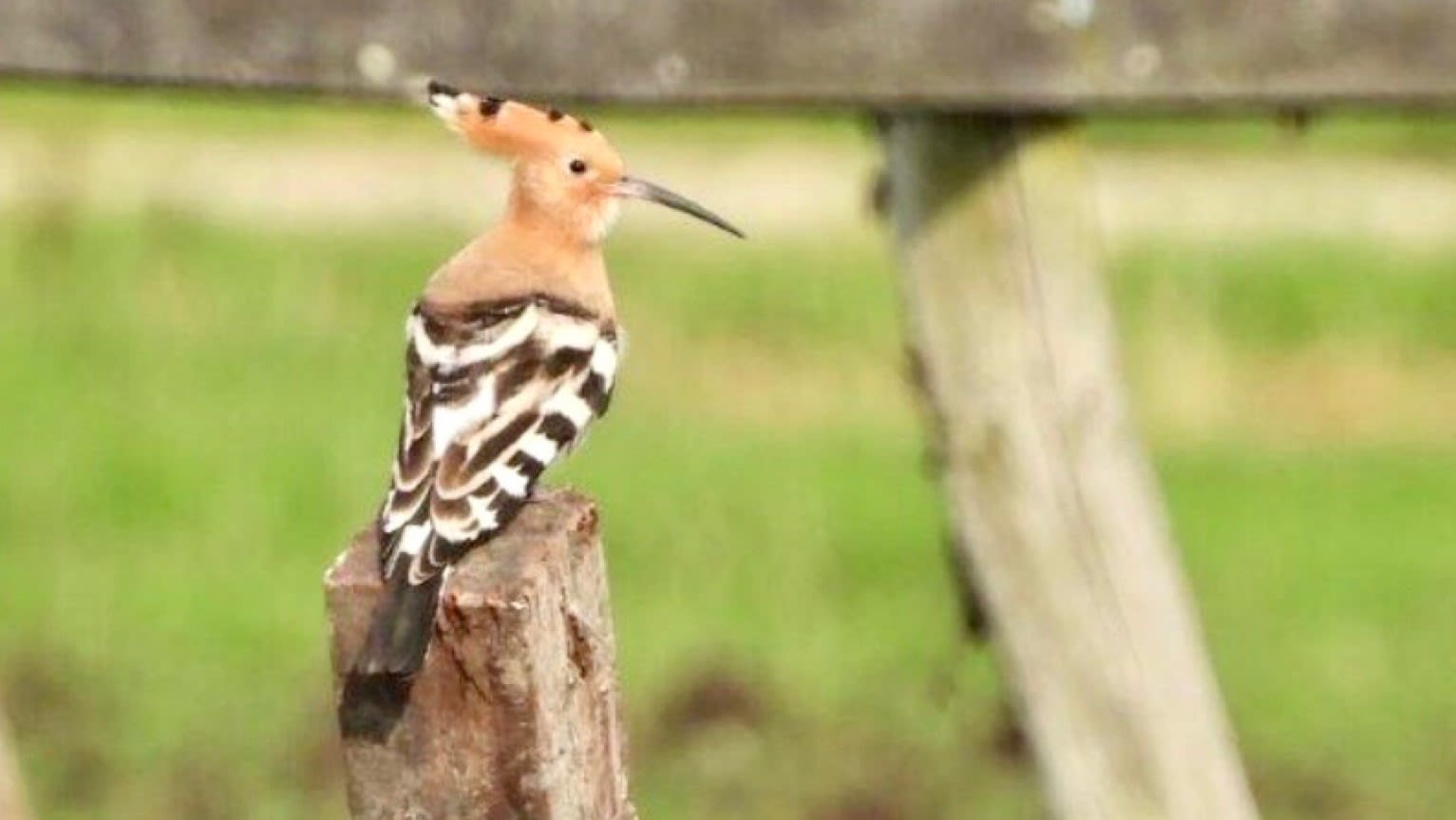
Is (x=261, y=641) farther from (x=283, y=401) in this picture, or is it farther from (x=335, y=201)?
(x=335, y=201)

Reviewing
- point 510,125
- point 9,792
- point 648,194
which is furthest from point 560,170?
point 9,792

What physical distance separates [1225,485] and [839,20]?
6001 millimetres

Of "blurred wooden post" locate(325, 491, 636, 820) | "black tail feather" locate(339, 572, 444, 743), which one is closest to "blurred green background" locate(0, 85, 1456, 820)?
"blurred wooden post" locate(325, 491, 636, 820)

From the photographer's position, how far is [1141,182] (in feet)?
48.4

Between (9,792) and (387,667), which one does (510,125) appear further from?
(387,667)

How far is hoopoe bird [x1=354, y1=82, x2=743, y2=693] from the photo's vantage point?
4.18 metres

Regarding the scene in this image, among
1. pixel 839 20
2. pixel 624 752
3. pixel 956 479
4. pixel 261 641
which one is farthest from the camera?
pixel 261 641

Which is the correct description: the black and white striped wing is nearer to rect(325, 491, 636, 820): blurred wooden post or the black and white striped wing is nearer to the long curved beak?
rect(325, 491, 636, 820): blurred wooden post

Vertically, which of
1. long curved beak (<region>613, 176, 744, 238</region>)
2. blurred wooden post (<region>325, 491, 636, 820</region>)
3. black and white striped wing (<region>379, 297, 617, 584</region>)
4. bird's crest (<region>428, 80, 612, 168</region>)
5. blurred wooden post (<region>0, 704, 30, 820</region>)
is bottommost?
blurred wooden post (<region>325, 491, 636, 820</region>)

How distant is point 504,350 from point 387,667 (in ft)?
4.59

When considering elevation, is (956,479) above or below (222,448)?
below

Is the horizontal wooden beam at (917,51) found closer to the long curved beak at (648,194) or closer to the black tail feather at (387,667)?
the long curved beak at (648,194)

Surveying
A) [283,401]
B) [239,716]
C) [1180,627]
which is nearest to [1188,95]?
[1180,627]

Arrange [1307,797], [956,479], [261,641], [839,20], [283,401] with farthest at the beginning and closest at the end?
[283,401] → [261,641] → [1307,797] → [956,479] → [839,20]
